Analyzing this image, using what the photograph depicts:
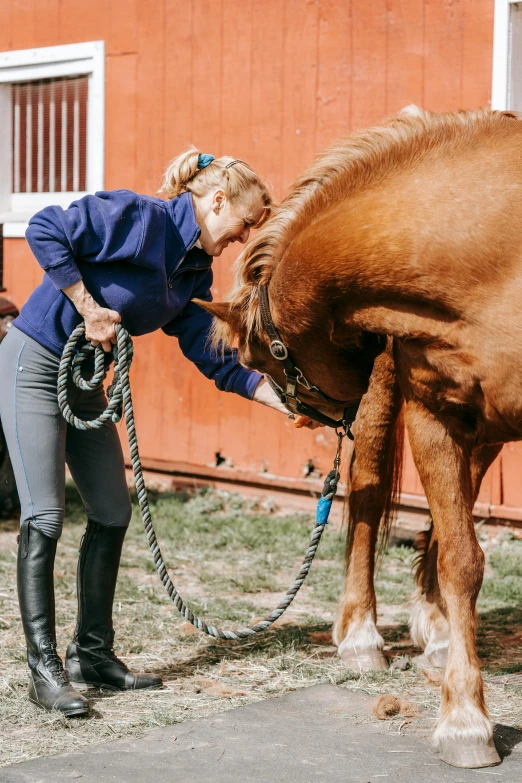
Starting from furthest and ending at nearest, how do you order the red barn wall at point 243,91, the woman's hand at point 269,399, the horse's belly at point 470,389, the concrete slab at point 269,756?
the red barn wall at point 243,91, the woman's hand at point 269,399, the horse's belly at point 470,389, the concrete slab at point 269,756

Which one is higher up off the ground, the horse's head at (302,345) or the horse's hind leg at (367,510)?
the horse's head at (302,345)

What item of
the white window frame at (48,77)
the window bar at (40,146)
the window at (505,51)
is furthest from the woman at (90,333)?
the window bar at (40,146)

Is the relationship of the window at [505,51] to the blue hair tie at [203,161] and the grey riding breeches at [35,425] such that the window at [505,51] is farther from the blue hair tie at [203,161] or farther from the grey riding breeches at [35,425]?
the grey riding breeches at [35,425]

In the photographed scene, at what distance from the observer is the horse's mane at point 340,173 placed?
3084mm

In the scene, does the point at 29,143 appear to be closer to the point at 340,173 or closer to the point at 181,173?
the point at 181,173

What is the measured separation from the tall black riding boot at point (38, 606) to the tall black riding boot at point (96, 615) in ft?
0.78

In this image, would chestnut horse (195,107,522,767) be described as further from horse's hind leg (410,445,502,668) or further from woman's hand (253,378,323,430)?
horse's hind leg (410,445,502,668)

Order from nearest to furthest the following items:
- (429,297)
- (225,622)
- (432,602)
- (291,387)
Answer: (429,297) → (291,387) → (432,602) → (225,622)

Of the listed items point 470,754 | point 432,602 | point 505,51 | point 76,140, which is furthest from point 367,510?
point 76,140

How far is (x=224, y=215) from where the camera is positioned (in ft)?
11.3

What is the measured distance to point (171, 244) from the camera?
11.3 feet

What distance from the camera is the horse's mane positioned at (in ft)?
10.1

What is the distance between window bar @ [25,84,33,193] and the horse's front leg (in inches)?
217

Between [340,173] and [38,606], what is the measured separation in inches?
67.4
